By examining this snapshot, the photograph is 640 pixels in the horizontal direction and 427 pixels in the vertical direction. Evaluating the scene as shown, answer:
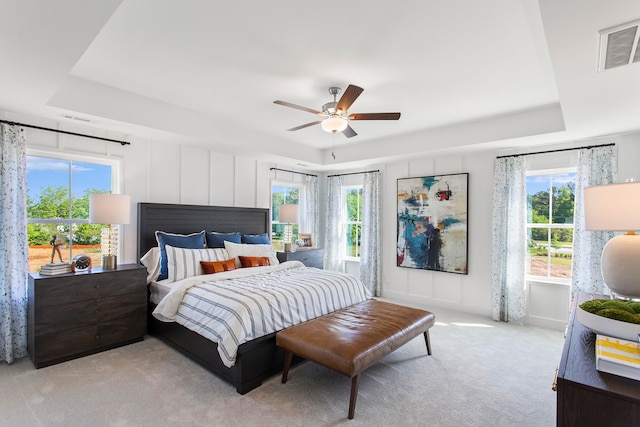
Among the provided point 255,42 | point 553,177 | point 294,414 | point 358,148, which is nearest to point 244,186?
point 358,148

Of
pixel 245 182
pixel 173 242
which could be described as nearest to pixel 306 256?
pixel 245 182

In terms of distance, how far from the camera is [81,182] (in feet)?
12.1

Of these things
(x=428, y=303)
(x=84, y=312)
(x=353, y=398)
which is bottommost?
(x=428, y=303)

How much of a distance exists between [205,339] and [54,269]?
1670mm

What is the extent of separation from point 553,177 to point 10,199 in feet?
20.3

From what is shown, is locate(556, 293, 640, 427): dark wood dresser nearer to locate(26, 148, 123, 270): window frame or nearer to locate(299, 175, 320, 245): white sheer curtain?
locate(26, 148, 123, 270): window frame

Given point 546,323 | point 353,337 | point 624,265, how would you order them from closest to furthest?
point 624,265, point 353,337, point 546,323

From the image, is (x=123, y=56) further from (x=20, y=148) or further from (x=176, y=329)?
(x=176, y=329)

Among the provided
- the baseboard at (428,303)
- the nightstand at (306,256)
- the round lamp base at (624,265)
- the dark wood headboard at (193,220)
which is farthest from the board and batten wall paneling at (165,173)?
the round lamp base at (624,265)

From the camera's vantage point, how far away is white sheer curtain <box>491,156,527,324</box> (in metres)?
4.27

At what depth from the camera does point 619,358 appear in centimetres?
124

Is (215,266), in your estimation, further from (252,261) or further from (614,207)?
(614,207)

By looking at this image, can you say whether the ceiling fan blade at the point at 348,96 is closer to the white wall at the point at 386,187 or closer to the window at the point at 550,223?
the white wall at the point at 386,187

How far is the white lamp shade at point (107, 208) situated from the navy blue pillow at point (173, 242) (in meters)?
0.54
